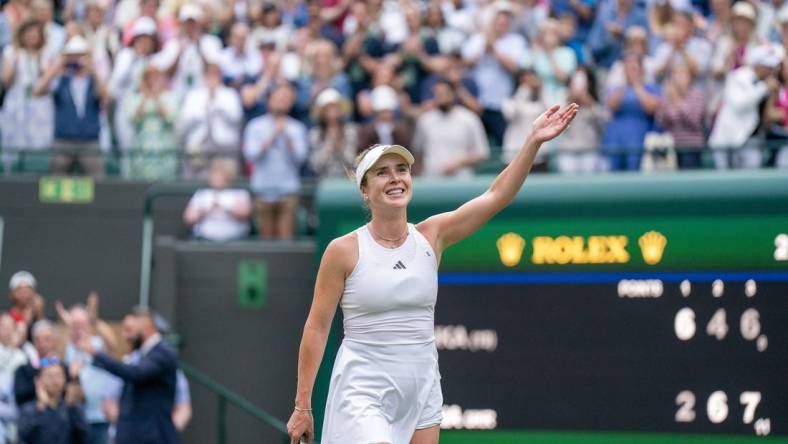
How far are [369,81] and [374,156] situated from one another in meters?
8.56

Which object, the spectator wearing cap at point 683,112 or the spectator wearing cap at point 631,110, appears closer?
the spectator wearing cap at point 683,112

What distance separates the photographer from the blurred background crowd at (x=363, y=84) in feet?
42.6

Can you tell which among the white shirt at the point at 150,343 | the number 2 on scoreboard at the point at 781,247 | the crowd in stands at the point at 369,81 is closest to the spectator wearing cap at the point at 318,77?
the crowd in stands at the point at 369,81

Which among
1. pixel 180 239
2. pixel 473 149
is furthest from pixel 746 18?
pixel 180 239

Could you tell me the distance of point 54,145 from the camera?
14727 mm

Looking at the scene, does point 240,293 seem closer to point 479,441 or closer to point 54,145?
point 54,145

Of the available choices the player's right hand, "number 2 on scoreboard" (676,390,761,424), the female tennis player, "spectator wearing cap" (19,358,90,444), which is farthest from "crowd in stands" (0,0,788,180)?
the player's right hand

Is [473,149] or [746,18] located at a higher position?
[746,18]

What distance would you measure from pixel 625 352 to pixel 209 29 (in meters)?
7.68

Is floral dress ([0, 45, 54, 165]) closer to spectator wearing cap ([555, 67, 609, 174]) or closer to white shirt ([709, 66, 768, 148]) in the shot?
spectator wearing cap ([555, 67, 609, 174])

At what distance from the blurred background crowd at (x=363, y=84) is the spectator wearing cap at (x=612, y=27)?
19 millimetres

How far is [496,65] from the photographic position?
47.8ft

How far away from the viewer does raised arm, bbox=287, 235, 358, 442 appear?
6324 millimetres

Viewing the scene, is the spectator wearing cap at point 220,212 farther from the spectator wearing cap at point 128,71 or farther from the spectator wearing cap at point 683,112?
the spectator wearing cap at point 683,112
